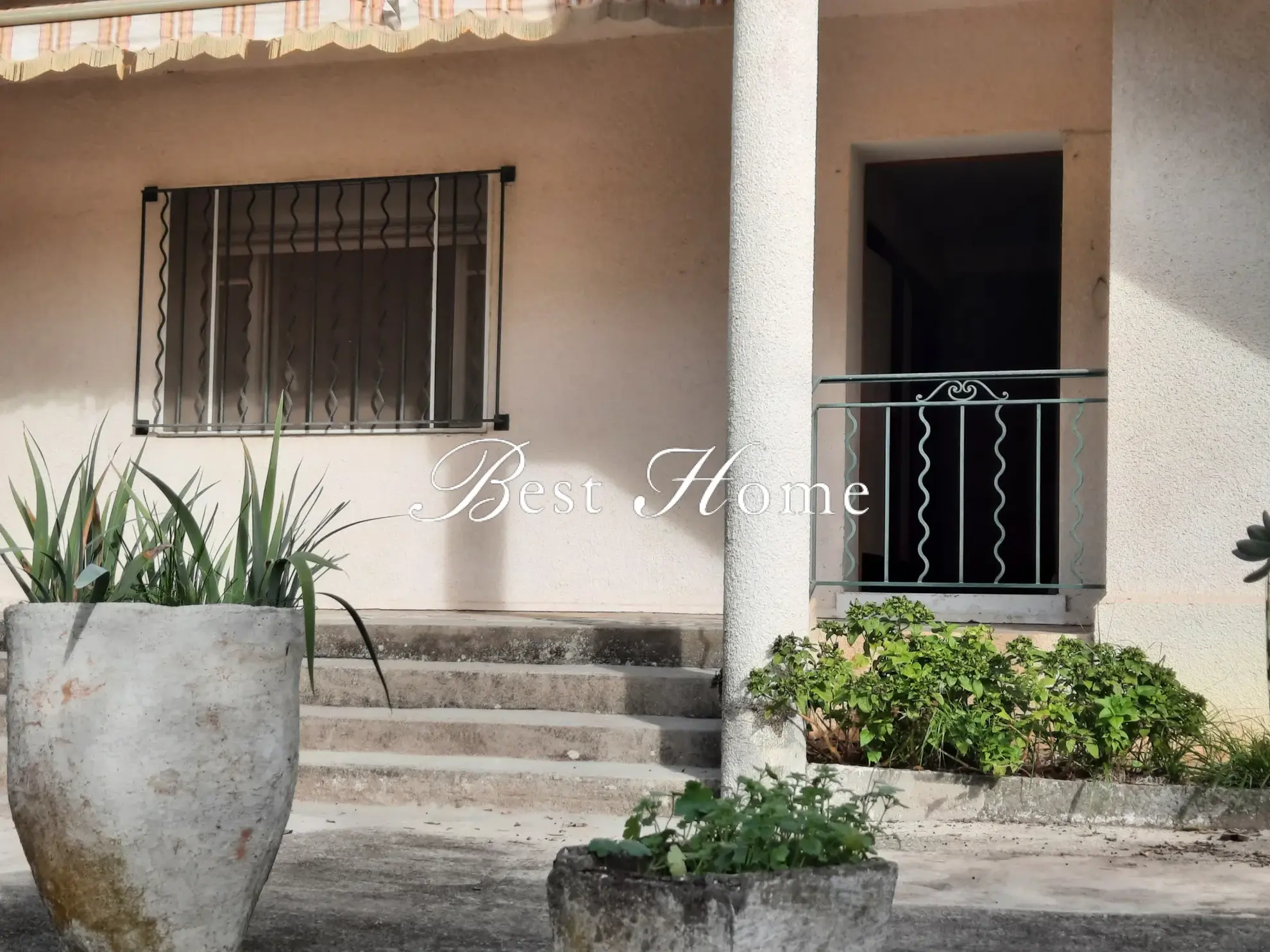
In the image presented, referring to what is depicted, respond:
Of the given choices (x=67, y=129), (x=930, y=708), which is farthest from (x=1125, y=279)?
(x=67, y=129)

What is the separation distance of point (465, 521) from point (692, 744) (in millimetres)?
2408

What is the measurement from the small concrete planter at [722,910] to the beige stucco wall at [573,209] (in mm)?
4554

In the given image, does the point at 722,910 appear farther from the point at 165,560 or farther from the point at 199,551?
the point at 165,560

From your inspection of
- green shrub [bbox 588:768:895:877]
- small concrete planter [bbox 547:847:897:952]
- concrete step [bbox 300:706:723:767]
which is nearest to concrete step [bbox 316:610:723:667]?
concrete step [bbox 300:706:723:767]

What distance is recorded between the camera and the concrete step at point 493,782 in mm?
5008

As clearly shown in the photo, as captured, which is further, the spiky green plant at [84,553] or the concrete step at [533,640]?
the concrete step at [533,640]

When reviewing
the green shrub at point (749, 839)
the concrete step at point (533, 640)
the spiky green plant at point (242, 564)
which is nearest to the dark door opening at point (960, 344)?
the concrete step at point (533, 640)

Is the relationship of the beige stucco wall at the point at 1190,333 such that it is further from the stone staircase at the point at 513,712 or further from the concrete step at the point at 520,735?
the concrete step at the point at 520,735

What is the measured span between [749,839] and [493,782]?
2812mm

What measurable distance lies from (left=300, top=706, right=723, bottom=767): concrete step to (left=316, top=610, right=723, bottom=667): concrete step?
0.40 m

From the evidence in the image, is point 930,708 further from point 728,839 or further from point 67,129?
point 67,129

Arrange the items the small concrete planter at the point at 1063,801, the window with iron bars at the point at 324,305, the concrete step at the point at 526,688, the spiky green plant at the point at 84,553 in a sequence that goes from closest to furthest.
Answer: the spiky green plant at the point at 84,553
the small concrete planter at the point at 1063,801
the concrete step at the point at 526,688
the window with iron bars at the point at 324,305

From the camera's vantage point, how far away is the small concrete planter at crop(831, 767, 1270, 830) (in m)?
4.73

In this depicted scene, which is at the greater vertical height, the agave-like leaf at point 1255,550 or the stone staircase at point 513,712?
the agave-like leaf at point 1255,550
